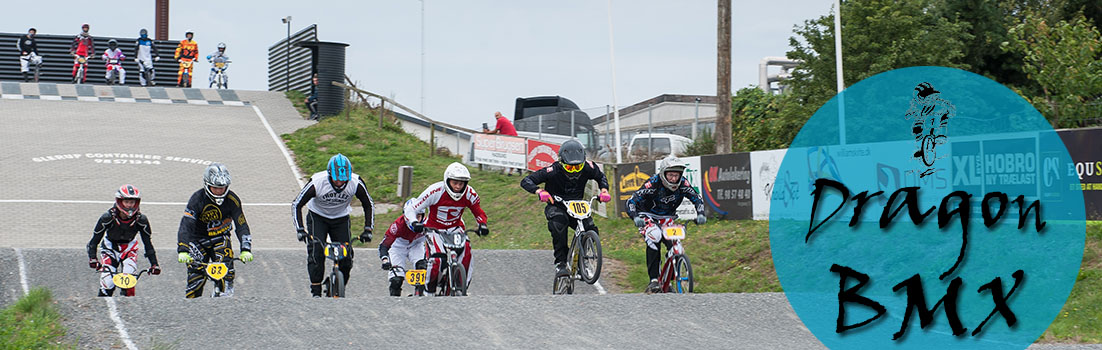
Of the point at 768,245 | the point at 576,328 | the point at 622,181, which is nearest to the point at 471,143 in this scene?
the point at 622,181

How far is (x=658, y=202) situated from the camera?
1273 cm

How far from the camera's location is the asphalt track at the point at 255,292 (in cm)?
862

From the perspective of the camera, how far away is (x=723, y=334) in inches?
379

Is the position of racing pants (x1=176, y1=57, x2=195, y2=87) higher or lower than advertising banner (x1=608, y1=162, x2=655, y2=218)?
higher

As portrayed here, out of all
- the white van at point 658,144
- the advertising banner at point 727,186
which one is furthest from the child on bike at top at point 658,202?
the white van at point 658,144

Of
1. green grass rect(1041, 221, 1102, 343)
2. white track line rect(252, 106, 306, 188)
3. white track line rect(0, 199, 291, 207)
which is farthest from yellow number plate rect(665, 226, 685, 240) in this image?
white track line rect(252, 106, 306, 188)

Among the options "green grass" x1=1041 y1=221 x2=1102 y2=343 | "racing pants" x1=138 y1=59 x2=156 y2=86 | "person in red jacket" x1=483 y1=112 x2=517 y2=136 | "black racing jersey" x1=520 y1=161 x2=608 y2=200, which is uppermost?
"racing pants" x1=138 y1=59 x2=156 y2=86

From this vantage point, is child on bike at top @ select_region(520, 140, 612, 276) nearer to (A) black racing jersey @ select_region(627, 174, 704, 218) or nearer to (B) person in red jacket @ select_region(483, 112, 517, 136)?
(A) black racing jersey @ select_region(627, 174, 704, 218)

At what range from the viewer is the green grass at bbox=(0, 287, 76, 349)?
7.47m

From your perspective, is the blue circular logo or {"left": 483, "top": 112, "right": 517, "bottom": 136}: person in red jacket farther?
{"left": 483, "top": 112, "right": 517, "bottom": 136}: person in red jacket

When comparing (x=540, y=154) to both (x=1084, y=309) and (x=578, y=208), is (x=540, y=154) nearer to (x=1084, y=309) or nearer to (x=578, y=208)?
(x=578, y=208)

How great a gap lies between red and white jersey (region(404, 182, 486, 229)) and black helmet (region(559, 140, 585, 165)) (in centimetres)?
127

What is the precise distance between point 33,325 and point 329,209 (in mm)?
4469

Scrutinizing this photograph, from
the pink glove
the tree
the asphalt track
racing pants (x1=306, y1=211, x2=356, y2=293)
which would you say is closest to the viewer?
the asphalt track
